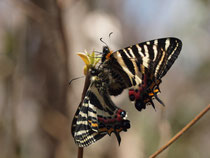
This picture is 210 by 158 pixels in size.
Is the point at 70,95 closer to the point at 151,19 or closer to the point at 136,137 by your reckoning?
the point at 136,137

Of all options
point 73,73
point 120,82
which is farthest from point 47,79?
point 120,82

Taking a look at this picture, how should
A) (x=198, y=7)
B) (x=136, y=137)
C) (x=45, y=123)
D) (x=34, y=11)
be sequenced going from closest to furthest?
(x=34, y=11), (x=45, y=123), (x=198, y=7), (x=136, y=137)

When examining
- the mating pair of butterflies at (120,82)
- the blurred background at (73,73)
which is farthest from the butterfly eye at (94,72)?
the blurred background at (73,73)

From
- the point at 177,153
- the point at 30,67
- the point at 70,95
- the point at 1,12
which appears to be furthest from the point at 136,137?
the point at 1,12

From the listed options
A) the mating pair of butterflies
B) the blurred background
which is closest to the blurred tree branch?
the blurred background

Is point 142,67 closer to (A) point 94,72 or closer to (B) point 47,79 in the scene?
(A) point 94,72

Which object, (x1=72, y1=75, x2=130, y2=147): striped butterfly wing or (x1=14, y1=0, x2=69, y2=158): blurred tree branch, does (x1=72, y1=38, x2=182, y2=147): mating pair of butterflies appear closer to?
(x1=72, y1=75, x2=130, y2=147): striped butterfly wing
